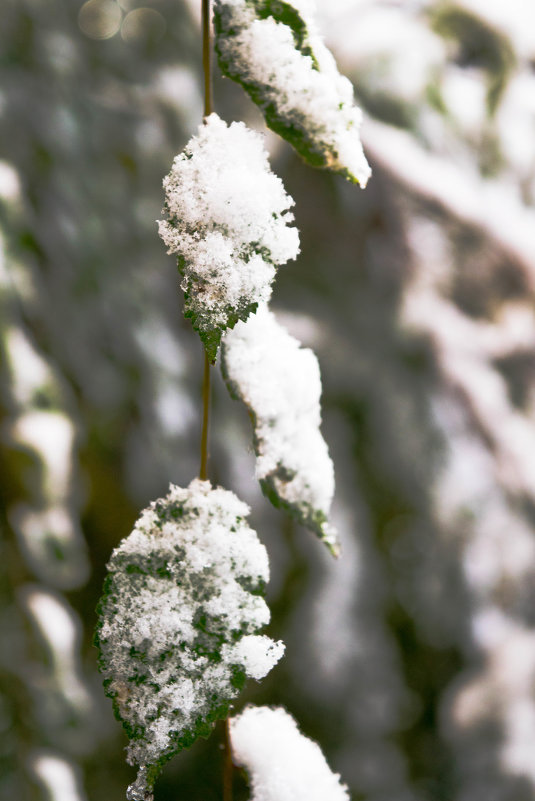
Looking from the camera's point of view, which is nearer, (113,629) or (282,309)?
(113,629)

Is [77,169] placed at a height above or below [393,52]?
below

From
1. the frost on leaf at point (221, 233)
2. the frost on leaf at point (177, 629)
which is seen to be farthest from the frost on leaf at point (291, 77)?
the frost on leaf at point (177, 629)

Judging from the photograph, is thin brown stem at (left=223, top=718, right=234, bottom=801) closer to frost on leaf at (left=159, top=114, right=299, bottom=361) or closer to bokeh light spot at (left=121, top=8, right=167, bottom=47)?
frost on leaf at (left=159, top=114, right=299, bottom=361)

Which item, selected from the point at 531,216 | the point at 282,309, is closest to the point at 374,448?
the point at 282,309

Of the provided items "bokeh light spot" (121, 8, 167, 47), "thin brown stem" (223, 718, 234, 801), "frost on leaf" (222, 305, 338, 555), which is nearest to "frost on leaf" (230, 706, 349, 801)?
"thin brown stem" (223, 718, 234, 801)

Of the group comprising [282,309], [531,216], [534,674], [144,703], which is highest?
[531,216]

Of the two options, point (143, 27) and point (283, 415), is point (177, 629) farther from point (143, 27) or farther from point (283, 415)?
point (143, 27)

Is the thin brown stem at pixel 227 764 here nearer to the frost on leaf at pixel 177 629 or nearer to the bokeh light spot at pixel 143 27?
the frost on leaf at pixel 177 629

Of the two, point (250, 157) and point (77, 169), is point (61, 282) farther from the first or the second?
point (250, 157)
